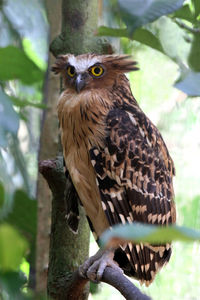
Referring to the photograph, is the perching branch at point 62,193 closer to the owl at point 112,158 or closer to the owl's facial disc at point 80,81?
the owl at point 112,158

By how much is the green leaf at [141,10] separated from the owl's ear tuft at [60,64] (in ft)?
3.46

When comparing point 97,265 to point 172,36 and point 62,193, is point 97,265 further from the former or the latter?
point 172,36

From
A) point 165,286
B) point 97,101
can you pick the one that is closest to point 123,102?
point 97,101

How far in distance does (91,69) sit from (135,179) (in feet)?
1.34

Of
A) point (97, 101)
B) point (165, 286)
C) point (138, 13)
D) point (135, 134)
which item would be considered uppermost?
point (97, 101)

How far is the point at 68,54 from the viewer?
57.6 inches

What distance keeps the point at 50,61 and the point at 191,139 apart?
2.46ft

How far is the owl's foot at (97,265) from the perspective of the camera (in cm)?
138

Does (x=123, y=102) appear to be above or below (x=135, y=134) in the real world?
above

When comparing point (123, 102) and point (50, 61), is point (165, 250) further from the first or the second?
point (50, 61)

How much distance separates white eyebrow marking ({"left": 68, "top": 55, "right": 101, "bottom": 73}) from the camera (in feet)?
4.78

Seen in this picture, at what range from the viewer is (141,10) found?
1.38 ft

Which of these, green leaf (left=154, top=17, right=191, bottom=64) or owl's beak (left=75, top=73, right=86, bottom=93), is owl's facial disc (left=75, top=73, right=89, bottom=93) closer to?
owl's beak (left=75, top=73, right=86, bottom=93)

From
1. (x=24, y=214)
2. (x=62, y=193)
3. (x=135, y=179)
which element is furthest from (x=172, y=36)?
(x=24, y=214)
